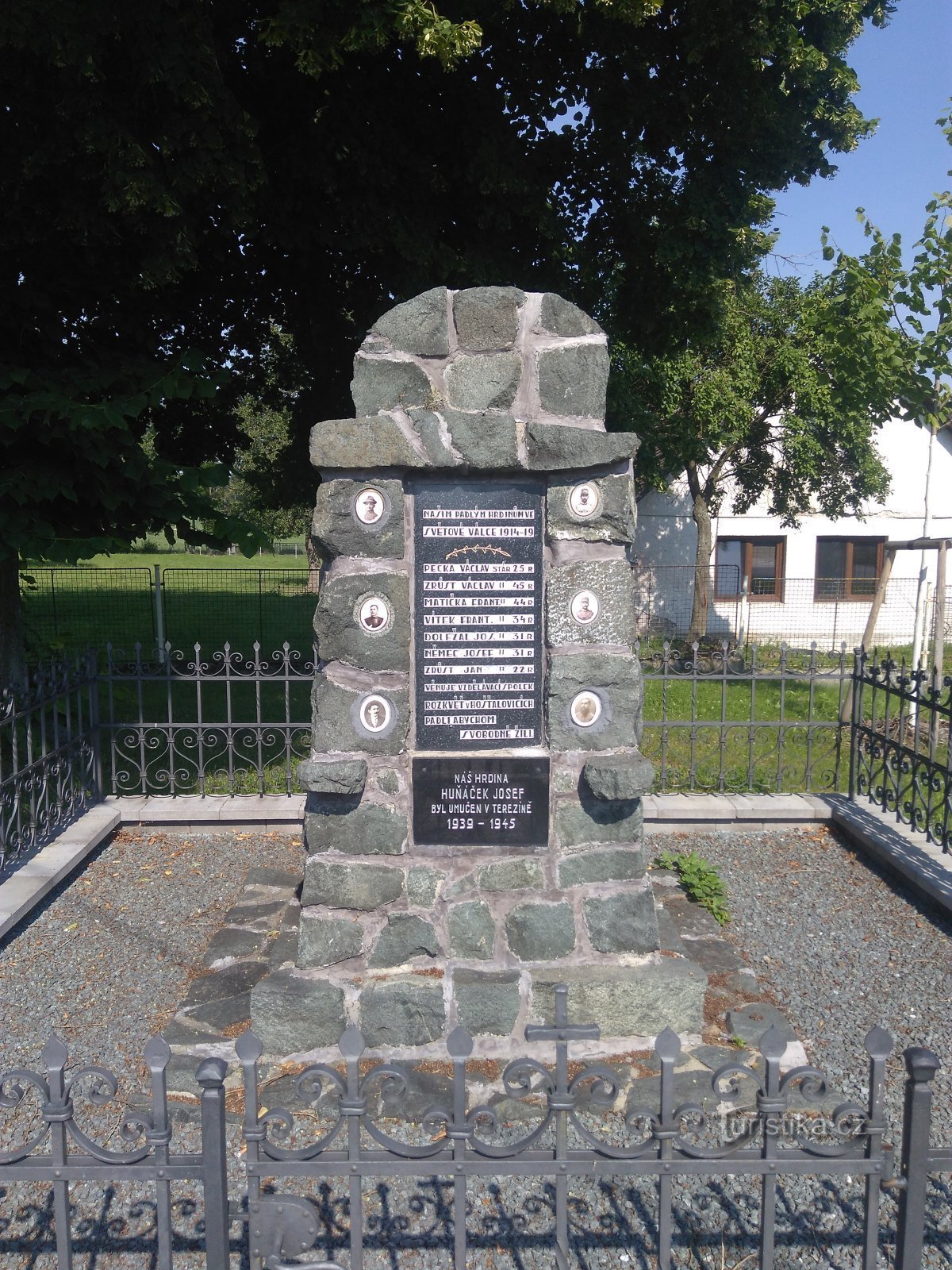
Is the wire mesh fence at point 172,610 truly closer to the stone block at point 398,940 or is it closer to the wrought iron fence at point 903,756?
the wrought iron fence at point 903,756

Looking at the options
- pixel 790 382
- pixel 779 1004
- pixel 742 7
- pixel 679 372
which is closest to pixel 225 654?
pixel 779 1004

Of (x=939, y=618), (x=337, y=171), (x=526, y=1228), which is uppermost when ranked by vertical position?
(x=337, y=171)

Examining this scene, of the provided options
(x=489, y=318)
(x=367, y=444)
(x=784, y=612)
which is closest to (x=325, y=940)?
(x=367, y=444)

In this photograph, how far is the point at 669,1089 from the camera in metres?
2.19

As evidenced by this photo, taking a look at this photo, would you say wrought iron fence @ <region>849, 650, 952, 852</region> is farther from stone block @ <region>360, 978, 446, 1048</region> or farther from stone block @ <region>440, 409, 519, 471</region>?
stone block @ <region>360, 978, 446, 1048</region>

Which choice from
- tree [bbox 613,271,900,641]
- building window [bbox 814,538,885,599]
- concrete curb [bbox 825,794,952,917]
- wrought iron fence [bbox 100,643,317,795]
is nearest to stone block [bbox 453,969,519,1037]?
wrought iron fence [bbox 100,643,317,795]

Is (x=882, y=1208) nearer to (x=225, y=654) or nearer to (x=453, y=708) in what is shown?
(x=453, y=708)

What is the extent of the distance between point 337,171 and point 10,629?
4.68 metres

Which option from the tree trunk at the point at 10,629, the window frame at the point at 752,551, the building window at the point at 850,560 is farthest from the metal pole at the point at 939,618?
the building window at the point at 850,560

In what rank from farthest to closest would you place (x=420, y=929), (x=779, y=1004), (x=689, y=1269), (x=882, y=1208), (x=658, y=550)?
(x=658, y=550)
(x=779, y=1004)
(x=420, y=929)
(x=882, y=1208)
(x=689, y=1269)

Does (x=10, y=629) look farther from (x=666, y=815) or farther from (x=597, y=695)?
(x=597, y=695)

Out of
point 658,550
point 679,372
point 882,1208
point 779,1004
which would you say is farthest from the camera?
point 658,550

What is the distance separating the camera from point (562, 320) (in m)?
3.78

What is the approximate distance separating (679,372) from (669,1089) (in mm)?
14194
